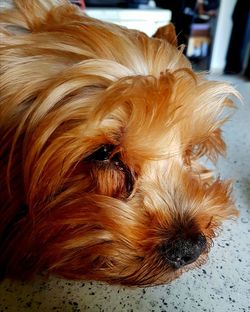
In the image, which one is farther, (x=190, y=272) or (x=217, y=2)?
(x=217, y=2)


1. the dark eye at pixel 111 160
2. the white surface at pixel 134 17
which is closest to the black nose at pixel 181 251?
the dark eye at pixel 111 160

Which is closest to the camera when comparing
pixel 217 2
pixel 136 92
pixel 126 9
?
pixel 136 92

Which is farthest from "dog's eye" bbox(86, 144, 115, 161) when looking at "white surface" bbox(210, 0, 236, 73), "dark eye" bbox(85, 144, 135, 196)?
"white surface" bbox(210, 0, 236, 73)

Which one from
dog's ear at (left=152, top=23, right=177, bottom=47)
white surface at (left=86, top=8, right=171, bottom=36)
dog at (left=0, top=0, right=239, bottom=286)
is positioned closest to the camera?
dog at (left=0, top=0, right=239, bottom=286)

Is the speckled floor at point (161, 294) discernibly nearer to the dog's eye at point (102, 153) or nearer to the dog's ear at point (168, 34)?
the dog's eye at point (102, 153)

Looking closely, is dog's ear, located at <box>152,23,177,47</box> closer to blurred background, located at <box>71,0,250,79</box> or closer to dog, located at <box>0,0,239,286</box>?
dog, located at <box>0,0,239,286</box>

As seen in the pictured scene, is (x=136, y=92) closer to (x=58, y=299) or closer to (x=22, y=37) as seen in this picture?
(x=22, y=37)

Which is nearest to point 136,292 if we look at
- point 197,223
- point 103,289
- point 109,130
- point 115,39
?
point 103,289
